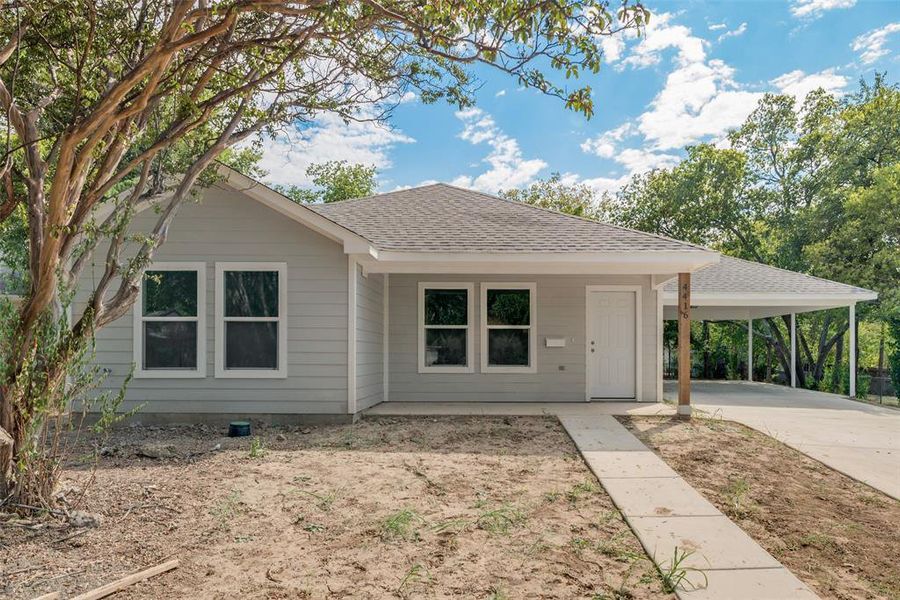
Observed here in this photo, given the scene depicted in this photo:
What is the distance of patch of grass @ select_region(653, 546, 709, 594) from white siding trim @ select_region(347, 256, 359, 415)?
17.3 feet

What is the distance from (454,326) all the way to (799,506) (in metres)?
6.22

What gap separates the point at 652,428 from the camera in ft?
25.4

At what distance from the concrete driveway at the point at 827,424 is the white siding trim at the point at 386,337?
540cm

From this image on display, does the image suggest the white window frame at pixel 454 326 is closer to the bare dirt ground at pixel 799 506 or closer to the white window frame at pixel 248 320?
the white window frame at pixel 248 320

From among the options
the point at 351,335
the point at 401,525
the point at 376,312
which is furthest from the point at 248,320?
the point at 401,525

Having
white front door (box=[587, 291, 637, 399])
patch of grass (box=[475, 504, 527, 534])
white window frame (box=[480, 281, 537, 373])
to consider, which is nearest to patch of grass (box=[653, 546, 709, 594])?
patch of grass (box=[475, 504, 527, 534])

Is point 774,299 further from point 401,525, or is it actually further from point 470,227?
point 401,525

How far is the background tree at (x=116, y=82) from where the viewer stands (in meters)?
3.78

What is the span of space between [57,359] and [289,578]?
217cm

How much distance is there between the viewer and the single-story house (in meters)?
8.02

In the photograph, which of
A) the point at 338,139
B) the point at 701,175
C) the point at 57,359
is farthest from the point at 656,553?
the point at 701,175

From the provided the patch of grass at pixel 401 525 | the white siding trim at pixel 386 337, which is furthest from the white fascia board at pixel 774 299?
the patch of grass at pixel 401 525

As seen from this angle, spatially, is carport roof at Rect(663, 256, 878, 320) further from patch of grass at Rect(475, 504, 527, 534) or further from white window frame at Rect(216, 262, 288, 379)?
patch of grass at Rect(475, 504, 527, 534)

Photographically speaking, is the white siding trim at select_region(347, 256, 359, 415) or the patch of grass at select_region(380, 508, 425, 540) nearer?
the patch of grass at select_region(380, 508, 425, 540)
